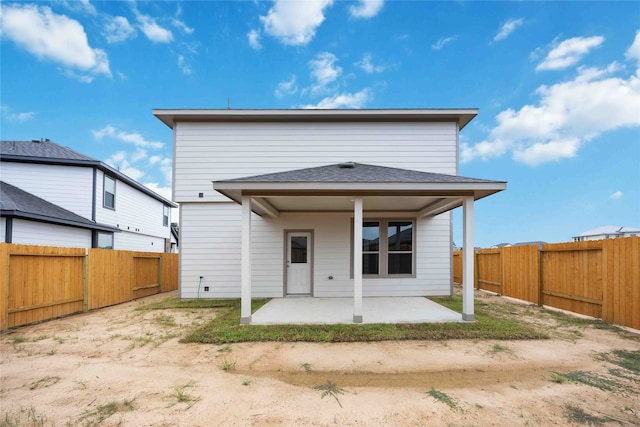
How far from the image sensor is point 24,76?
12.0m

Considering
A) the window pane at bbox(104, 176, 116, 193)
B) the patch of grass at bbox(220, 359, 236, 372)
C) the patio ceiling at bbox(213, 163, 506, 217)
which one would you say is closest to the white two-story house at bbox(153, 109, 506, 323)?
the patio ceiling at bbox(213, 163, 506, 217)

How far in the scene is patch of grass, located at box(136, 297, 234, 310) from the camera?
26.4 ft

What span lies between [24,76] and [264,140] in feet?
36.1

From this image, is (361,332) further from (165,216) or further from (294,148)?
(165,216)

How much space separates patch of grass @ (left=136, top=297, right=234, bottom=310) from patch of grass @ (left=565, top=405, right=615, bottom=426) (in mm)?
7252

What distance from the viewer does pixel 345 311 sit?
6965 mm

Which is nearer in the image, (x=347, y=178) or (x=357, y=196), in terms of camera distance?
(x=357, y=196)

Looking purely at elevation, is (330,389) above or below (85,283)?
below

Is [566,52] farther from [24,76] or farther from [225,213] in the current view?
[24,76]

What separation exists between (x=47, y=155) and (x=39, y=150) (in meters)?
1.11

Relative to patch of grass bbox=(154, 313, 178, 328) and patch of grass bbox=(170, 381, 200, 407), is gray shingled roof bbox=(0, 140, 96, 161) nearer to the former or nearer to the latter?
patch of grass bbox=(154, 313, 178, 328)

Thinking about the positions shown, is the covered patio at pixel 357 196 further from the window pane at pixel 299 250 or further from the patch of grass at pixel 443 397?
the patch of grass at pixel 443 397

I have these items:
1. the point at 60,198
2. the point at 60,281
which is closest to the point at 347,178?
the point at 60,281

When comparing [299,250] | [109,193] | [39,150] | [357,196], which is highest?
[39,150]
